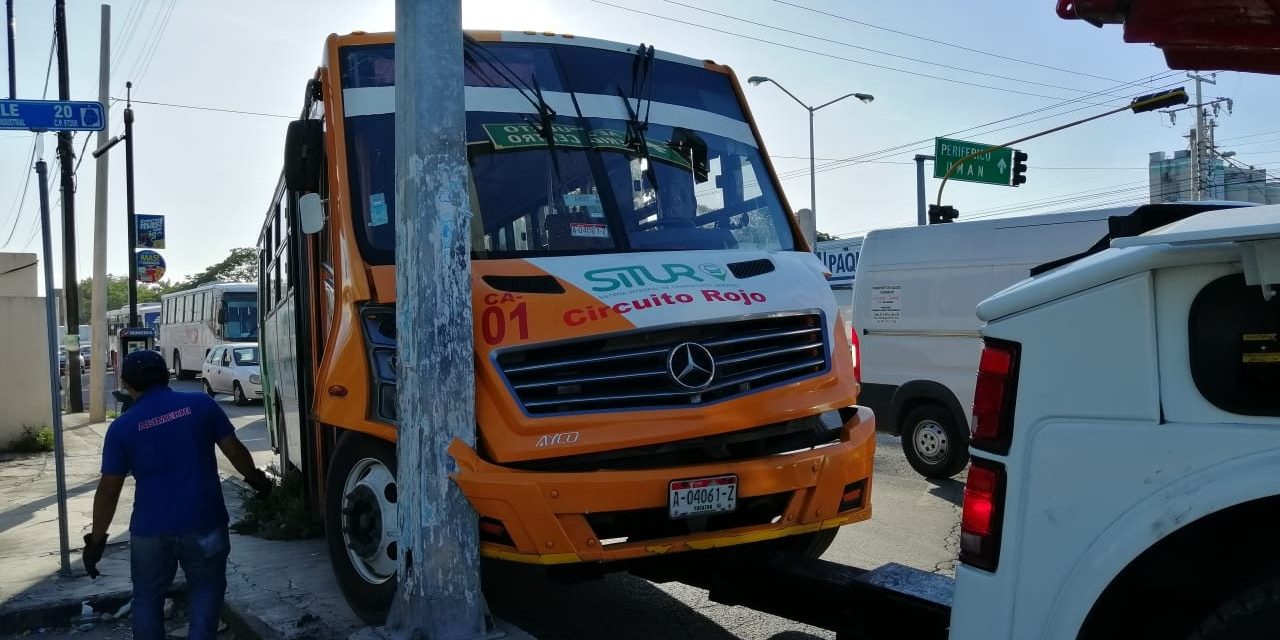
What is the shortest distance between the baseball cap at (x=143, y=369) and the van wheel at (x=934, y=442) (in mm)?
7595

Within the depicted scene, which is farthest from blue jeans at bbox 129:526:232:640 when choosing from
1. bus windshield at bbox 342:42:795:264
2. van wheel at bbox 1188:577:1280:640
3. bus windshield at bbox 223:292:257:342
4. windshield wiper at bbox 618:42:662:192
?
bus windshield at bbox 223:292:257:342

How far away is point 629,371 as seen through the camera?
4.46 meters

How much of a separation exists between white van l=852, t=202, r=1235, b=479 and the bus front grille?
20.7ft

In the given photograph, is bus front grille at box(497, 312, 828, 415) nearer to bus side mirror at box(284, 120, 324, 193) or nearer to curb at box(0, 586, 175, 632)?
bus side mirror at box(284, 120, 324, 193)

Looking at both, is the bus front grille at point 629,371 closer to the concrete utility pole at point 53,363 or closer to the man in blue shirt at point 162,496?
the man in blue shirt at point 162,496

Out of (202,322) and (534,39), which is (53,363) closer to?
(534,39)

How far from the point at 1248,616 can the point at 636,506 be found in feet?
7.96

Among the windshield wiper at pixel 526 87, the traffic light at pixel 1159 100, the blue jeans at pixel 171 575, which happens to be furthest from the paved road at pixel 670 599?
the traffic light at pixel 1159 100

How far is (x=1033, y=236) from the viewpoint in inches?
401

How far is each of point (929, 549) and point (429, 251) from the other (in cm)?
479

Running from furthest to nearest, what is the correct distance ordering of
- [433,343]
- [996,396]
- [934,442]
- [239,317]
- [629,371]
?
[239,317] → [934,442] → [629,371] → [433,343] → [996,396]

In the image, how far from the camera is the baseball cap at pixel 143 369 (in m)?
4.96

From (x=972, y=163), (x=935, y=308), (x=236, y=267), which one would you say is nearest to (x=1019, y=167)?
(x=972, y=163)

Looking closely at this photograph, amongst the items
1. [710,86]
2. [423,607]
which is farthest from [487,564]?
[710,86]
